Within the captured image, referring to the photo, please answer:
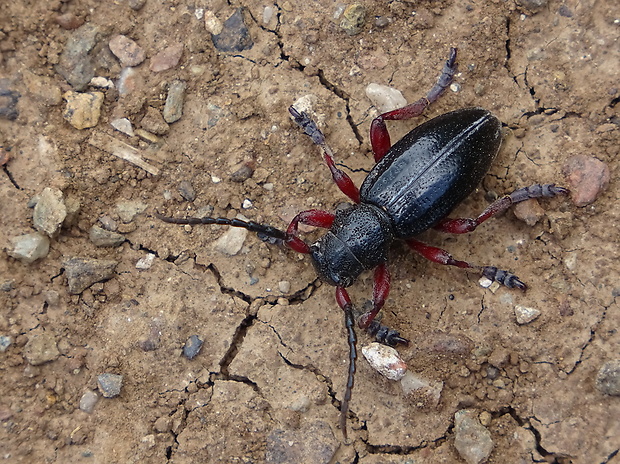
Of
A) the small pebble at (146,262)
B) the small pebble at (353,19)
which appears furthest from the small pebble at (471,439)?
the small pebble at (353,19)

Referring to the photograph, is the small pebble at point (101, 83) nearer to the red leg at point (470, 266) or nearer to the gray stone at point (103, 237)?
the gray stone at point (103, 237)

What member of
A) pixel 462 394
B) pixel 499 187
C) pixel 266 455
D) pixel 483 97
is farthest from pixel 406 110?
pixel 266 455

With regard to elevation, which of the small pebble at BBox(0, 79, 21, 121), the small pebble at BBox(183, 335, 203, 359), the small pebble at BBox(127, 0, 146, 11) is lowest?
the small pebble at BBox(183, 335, 203, 359)

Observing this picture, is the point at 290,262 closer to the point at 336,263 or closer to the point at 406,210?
the point at 336,263

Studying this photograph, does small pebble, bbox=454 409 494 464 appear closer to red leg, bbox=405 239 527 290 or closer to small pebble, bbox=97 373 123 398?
red leg, bbox=405 239 527 290

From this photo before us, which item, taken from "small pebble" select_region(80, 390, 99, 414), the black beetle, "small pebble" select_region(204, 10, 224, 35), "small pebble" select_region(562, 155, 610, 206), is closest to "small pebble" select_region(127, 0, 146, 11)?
"small pebble" select_region(204, 10, 224, 35)

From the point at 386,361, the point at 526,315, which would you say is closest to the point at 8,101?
the point at 386,361
